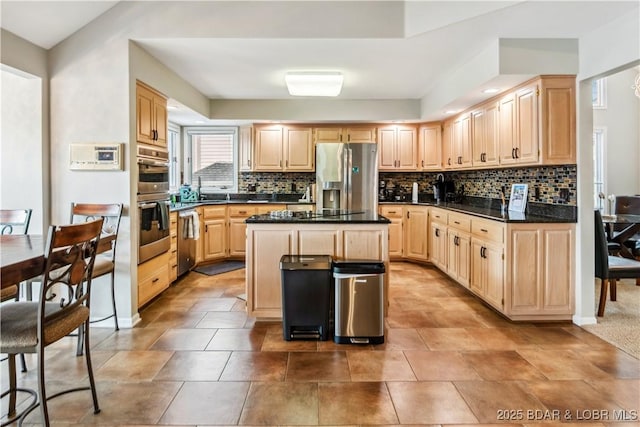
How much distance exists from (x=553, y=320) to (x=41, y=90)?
4697 millimetres

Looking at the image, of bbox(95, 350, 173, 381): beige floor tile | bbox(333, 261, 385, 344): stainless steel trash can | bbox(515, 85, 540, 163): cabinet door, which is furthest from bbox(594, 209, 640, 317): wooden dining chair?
bbox(95, 350, 173, 381): beige floor tile

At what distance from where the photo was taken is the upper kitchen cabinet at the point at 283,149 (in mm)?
5945

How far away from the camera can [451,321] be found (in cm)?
330

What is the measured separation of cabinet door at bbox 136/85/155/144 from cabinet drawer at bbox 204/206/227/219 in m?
1.94

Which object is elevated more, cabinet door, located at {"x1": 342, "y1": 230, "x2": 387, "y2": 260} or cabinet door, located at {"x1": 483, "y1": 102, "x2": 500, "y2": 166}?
cabinet door, located at {"x1": 483, "y1": 102, "x2": 500, "y2": 166}

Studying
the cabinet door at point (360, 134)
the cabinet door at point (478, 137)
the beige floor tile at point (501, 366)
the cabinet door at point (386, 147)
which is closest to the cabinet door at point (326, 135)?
the cabinet door at point (360, 134)

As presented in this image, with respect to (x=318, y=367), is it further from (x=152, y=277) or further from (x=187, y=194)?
(x=187, y=194)

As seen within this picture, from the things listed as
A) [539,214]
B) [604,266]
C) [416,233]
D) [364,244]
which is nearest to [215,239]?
[416,233]

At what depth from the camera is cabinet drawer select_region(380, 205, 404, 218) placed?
5.79 meters

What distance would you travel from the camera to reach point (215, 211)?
5578 mm

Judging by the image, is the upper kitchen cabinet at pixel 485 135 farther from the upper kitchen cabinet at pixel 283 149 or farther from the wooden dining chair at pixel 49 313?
the wooden dining chair at pixel 49 313

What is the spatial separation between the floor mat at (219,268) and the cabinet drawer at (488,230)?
3.16 meters

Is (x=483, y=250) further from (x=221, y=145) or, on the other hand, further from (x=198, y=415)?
(x=221, y=145)

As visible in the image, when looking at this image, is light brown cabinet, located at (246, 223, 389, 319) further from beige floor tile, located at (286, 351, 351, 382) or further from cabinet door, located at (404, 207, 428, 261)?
cabinet door, located at (404, 207, 428, 261)
